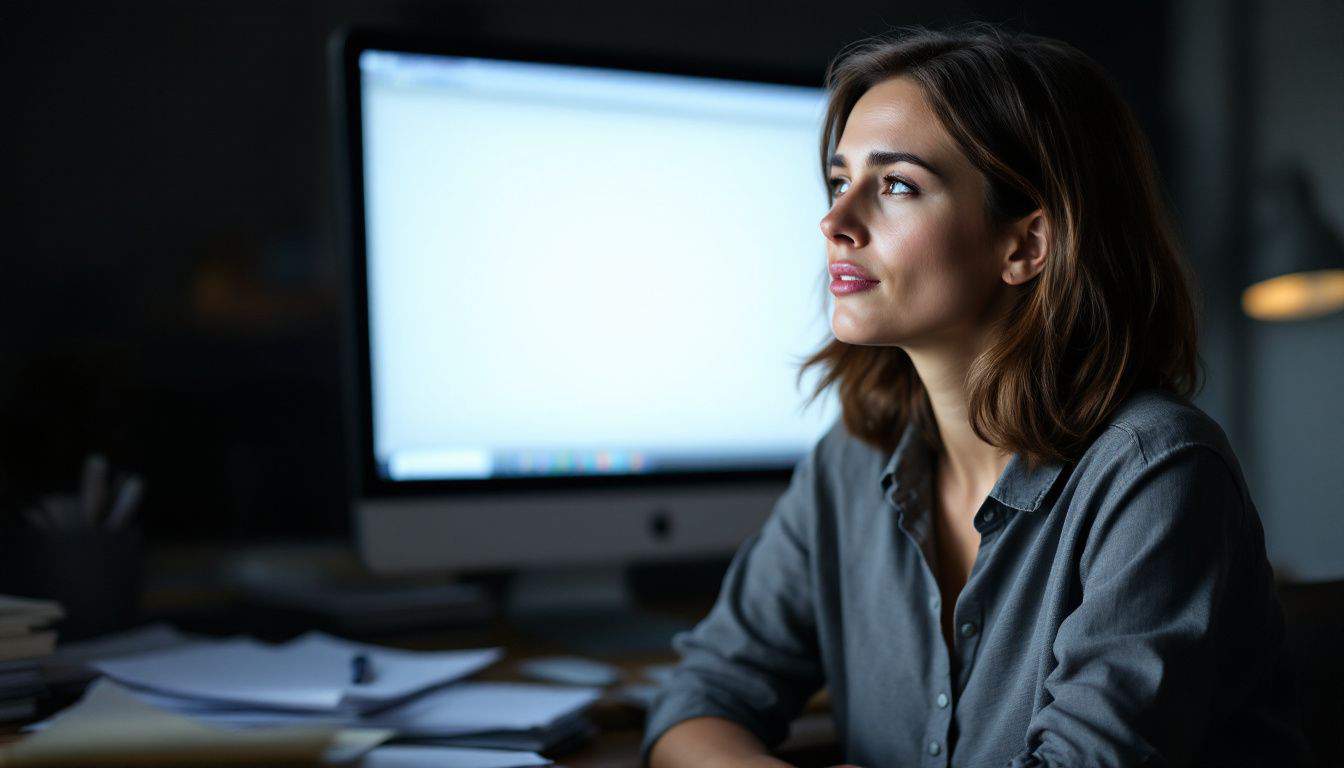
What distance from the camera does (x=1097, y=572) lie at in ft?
2.47

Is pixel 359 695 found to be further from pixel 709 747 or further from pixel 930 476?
pixel 930 476

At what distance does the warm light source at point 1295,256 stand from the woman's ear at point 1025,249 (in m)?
0.67

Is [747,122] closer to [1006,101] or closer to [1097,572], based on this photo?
[1006,101]

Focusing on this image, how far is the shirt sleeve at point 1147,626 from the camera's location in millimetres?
679

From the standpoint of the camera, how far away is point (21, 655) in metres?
0.87

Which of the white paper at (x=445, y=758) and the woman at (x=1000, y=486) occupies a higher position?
the woman at (x=1000, y=486)

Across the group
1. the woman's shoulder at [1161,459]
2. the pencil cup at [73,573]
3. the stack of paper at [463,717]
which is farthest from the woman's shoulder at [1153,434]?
the pencil cup at [73,573]

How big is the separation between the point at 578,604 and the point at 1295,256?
3.34 ft

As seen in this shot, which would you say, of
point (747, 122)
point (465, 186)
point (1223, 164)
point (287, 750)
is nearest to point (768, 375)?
point (747, 122)

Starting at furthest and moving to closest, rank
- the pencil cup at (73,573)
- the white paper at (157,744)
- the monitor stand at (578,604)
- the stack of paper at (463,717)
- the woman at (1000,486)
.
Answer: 1. the monitor stand at (578,604)
2. the pencil cup at (73,573)
3. the stack of paper at (463,717)
4. the woman at (1000,486)
5. the white paper at (157,744)

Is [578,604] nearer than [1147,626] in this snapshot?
No

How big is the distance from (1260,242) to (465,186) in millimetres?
1113

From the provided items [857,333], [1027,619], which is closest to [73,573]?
[857,333]

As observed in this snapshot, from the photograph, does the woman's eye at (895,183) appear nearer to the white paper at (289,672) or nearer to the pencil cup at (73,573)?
the white paper at (289,672)
